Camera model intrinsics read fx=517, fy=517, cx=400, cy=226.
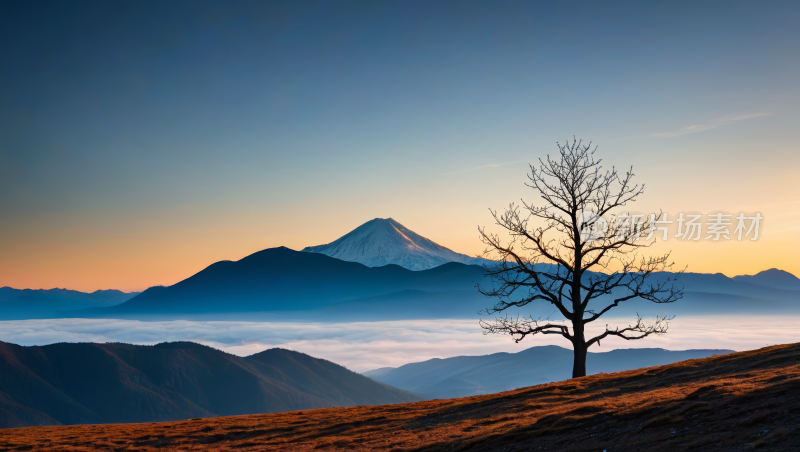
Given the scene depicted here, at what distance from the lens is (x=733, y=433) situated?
13.1 m

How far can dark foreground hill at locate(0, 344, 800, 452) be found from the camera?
551 inches

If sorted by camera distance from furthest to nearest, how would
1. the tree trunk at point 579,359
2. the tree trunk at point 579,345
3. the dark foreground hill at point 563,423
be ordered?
the tree trunk at point 579,359 < the tree trunk at point 579,345 < the dark foreground hill at point 563,423

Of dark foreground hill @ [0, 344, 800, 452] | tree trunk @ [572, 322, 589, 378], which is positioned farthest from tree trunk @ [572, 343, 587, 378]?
dark foreground hill @ [0, 344, 800, 452]

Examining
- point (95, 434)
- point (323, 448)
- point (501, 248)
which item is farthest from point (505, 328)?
point (95, 434)

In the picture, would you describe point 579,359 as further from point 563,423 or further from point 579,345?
point 563,423

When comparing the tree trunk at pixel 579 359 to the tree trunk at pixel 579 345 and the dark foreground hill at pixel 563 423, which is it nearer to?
the tree trunk at pixel 579 345

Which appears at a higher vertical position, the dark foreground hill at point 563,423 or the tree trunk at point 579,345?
the tree trunk at point 579,345

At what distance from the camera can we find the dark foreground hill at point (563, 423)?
1401cm

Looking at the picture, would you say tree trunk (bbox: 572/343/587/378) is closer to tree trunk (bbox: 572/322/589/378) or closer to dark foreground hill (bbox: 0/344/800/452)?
tree trunk (bbox: 572/322/589/378)

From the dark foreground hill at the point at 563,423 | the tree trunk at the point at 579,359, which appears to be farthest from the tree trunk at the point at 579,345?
the dark foreground hill at the point at 563,423

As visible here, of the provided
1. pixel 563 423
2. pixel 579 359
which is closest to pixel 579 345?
pixel 579 359

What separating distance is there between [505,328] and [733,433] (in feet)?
59.7

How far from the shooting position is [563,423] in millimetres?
17891

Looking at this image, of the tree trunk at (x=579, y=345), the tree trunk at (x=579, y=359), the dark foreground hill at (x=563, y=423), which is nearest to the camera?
the dark foreground hill at (x=563, y=423)
